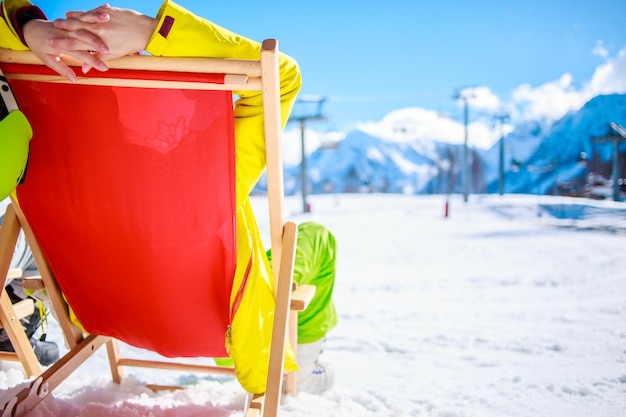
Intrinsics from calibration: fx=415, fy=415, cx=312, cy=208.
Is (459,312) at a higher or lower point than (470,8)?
lower

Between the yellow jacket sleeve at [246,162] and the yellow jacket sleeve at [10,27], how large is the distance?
0.91ft

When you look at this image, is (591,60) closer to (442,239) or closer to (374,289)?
(442,239)

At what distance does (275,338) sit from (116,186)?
45 cm

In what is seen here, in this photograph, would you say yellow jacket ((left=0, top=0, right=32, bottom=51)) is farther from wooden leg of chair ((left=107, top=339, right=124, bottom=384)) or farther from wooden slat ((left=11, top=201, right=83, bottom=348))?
wooden leg of chair ((left=107, top=339, right=124, bottom=384))

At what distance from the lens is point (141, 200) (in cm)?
85

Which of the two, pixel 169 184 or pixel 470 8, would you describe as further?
pixel 470 8

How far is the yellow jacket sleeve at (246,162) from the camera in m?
0.70

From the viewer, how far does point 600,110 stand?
5277 millimetres

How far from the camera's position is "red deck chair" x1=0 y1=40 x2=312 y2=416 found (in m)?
0.74

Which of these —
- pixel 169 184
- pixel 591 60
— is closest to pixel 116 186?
pixel 169 184

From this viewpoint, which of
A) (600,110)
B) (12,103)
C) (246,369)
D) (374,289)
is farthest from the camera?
(600,110)

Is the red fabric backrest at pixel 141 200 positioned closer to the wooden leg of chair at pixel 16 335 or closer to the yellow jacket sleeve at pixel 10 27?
the yellow jacket sleeve at pixel 10 27

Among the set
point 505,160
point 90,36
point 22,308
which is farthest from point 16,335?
point 505,160

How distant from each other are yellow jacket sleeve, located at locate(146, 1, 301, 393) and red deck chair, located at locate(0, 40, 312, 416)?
39 millimetres
